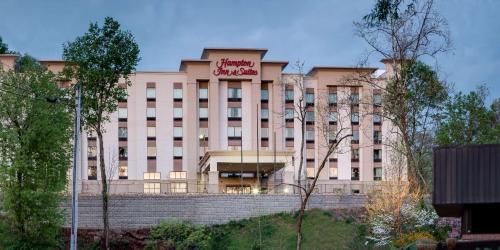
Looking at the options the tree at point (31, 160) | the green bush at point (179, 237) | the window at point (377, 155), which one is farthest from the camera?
the window at point (377, 155)

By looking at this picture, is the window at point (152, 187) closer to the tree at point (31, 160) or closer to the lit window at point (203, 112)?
the lit window at point (203, 112)

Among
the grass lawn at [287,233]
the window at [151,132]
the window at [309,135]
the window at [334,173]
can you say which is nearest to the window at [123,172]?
the window at [151,132]

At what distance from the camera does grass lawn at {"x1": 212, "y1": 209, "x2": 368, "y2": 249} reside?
193 ft

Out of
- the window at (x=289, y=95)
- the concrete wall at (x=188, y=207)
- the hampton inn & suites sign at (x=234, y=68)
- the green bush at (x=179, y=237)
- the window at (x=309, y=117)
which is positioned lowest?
the green bush at (x=179, y=237)

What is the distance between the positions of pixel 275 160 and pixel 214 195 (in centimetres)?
1403

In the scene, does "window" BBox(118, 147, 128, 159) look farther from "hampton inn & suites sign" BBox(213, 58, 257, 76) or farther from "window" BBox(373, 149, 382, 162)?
"window" BBox(373, 149, 382, 162)

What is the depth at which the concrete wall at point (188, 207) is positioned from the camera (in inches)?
2552

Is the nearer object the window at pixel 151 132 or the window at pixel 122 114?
the window at pixel 122 114

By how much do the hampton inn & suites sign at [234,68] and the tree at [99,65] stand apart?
32204 mm

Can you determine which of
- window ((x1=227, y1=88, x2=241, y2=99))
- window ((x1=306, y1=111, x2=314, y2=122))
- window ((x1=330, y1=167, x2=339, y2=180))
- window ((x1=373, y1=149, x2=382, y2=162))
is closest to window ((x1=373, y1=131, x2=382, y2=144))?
window ((x1=373, y1=149, x2=382, y2=162))

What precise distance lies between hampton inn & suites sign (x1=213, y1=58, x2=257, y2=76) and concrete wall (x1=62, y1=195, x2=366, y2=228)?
29.3 metres

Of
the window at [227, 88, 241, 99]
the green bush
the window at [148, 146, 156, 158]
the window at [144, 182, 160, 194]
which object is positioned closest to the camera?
the green bush

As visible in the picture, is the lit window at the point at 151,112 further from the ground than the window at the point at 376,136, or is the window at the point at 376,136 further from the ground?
the lit window at the point at 151,112

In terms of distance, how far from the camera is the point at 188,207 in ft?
219
